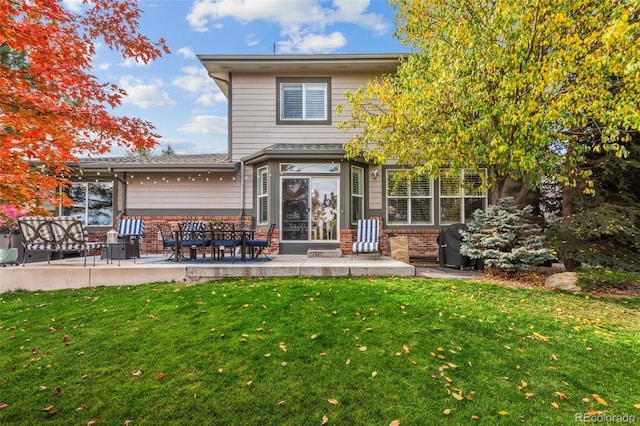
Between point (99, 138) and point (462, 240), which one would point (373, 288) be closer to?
point (462, 240)

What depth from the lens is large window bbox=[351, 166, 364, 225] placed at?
10.0 metres

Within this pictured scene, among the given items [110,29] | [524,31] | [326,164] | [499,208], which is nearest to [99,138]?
[110,29]

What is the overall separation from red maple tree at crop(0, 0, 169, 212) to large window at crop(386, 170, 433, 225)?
25.3 feet

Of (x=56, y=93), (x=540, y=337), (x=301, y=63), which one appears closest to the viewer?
(x=56, y=93)

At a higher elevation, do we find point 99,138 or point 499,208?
point 99,138

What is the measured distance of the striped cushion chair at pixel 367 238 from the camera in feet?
26.3

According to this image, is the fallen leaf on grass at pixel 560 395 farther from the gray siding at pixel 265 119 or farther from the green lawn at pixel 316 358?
the gray siding at pixel 265 119

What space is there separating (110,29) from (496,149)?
649 cm

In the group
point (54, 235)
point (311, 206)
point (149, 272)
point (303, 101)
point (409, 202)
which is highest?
point (303, 101)

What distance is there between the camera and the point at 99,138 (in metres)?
4.17

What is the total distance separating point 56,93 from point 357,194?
7.81 meters

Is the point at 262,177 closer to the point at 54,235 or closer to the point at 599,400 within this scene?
the point at 54,235

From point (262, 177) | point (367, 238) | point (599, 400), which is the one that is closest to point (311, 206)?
point (262, 177)

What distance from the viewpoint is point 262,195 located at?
406 inches
